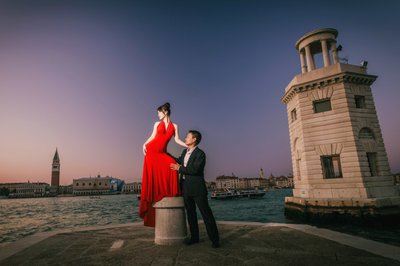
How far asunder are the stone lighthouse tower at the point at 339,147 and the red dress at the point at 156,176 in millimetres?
15852

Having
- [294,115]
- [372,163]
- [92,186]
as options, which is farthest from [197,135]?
[92,186]

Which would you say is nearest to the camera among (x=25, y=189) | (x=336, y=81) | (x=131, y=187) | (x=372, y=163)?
(x=372, y=163)

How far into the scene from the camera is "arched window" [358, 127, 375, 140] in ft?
59.9

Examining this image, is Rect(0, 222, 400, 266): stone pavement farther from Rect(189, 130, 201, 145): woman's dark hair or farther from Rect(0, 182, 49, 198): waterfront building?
Rect(0, 182, 49, 198): waterfront building

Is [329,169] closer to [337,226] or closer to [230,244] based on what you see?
[337,226]

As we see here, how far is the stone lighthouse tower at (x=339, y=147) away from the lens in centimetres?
1661

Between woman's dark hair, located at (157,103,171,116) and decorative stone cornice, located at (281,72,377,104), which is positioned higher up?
decorative stone cornice, located at (281,72,377,104)

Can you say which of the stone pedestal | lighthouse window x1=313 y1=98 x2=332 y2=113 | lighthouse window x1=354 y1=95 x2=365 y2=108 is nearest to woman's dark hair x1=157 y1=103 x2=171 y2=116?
the stone pedestal

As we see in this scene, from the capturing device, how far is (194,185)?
4.32 metres

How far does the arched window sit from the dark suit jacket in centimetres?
1849

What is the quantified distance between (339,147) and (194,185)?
1725cm

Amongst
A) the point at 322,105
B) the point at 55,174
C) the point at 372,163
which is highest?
the point at 55,174

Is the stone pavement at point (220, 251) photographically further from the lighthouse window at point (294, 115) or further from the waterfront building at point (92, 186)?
the waterfront building at point (92, 186)

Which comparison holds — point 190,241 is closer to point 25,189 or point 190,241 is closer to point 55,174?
point 55,174
